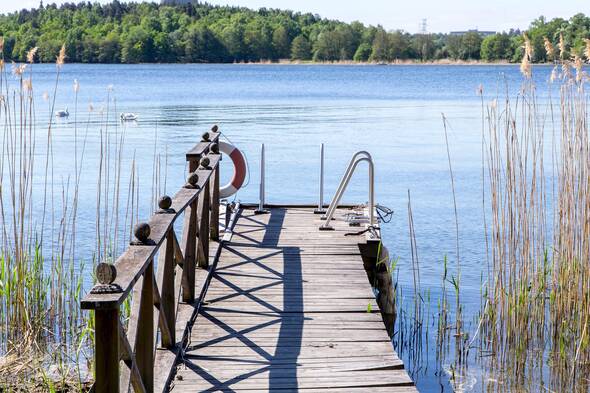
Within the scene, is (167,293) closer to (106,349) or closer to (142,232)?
(142,232)

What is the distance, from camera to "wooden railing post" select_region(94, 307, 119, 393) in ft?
10.5

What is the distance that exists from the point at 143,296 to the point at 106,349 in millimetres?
773

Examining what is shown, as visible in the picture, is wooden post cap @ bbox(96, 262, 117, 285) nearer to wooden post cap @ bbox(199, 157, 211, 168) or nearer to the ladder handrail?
wooden post cap @ bbox(199, 157, 211, 168)

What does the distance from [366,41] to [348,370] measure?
94.7 meters

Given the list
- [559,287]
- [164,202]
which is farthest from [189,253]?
[559,287]

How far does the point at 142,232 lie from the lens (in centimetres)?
394

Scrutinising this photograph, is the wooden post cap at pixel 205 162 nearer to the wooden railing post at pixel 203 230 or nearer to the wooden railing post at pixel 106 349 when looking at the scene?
the wooden railing post at pixel 203 230

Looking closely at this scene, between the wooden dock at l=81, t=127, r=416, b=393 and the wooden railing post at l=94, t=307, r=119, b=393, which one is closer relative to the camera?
the wooden railing post at l=94, t=307, r=119, b=393

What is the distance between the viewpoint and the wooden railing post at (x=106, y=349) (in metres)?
3.21

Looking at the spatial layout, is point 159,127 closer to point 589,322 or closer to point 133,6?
point 589,322

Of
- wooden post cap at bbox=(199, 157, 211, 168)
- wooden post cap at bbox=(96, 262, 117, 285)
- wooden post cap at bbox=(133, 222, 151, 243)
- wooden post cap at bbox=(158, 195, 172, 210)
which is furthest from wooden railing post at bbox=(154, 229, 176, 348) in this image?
wooden post cap at bbox=(199, 157, 211, 168)

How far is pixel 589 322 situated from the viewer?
6207mm

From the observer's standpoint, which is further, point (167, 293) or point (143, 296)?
point (167, 293)

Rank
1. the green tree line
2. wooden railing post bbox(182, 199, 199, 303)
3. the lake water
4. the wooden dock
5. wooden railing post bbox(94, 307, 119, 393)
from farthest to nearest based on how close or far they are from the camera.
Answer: the green tree line
the lake water
wooden railing post bbox(182, 199, 199, 303)
the wooden dock
wooden railing post bbox(94, 307, 119, 393)
